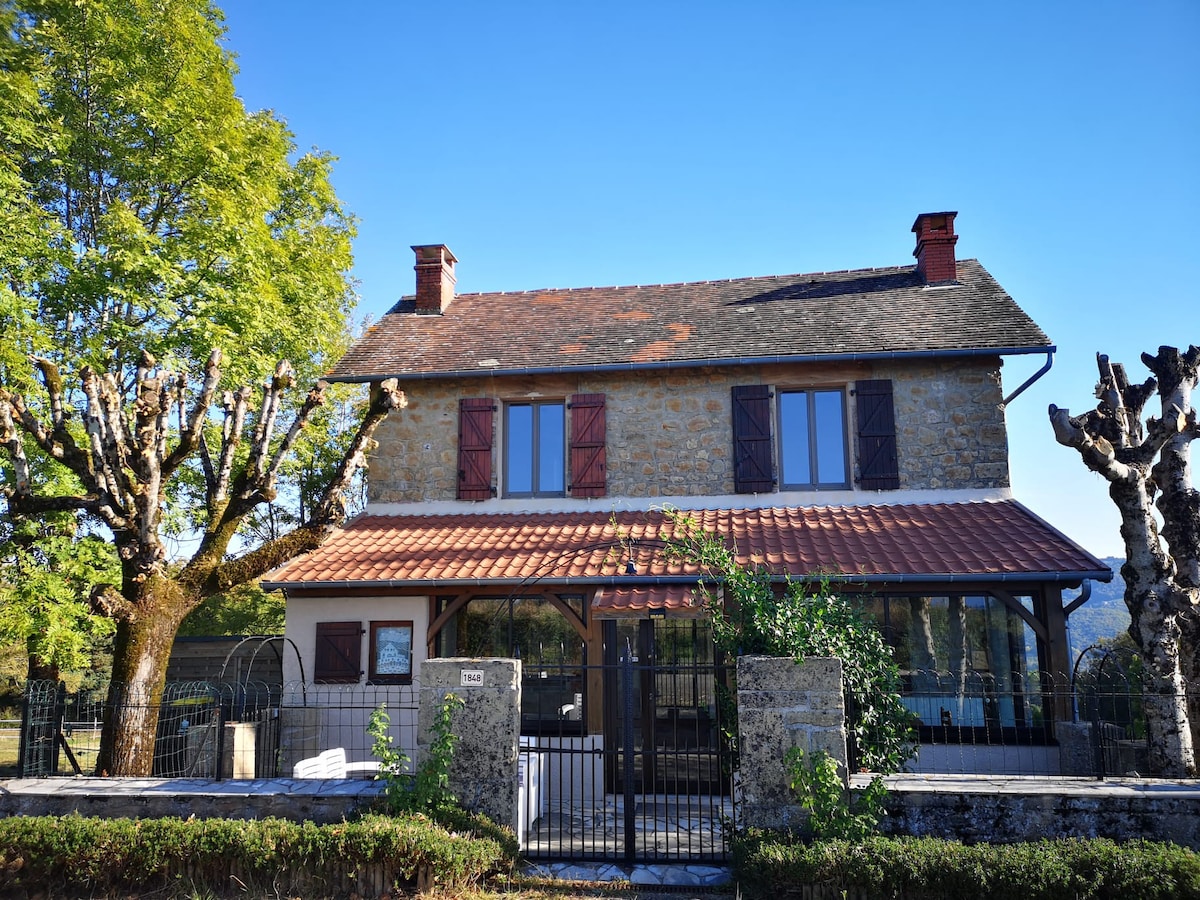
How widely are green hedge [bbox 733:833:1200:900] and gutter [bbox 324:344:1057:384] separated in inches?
289

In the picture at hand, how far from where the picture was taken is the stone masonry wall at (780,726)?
6.68m

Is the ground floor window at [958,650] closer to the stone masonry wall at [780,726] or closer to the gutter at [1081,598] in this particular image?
the gutter at [1081,598]

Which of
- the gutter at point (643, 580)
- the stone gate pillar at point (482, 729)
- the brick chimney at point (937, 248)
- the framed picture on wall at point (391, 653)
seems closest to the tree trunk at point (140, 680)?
the gutter at point (643, 580)

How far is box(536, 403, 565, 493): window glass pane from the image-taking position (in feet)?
43.1

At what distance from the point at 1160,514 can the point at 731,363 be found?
17.7ft

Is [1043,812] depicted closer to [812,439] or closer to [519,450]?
[812,439]

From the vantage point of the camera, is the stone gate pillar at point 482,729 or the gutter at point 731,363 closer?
the stone gate pillar at point 482,729

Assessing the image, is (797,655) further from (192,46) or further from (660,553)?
(192,46)

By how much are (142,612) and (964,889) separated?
760 centimetres

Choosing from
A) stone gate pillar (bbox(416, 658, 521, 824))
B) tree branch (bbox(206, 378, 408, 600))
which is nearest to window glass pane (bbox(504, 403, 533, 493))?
tree branch (bbox(206, 378, 408, 600))

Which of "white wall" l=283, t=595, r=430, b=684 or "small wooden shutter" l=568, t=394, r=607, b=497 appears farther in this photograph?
"small wooden shutter" l=568, t=394, r=607, b=497

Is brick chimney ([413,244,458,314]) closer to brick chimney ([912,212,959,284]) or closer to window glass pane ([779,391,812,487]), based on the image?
window glass pane ([779,391,812,487])

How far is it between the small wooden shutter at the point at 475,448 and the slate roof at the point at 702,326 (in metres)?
0.58

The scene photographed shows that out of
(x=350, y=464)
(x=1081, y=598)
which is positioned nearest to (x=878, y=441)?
(x=1081, y=598)
